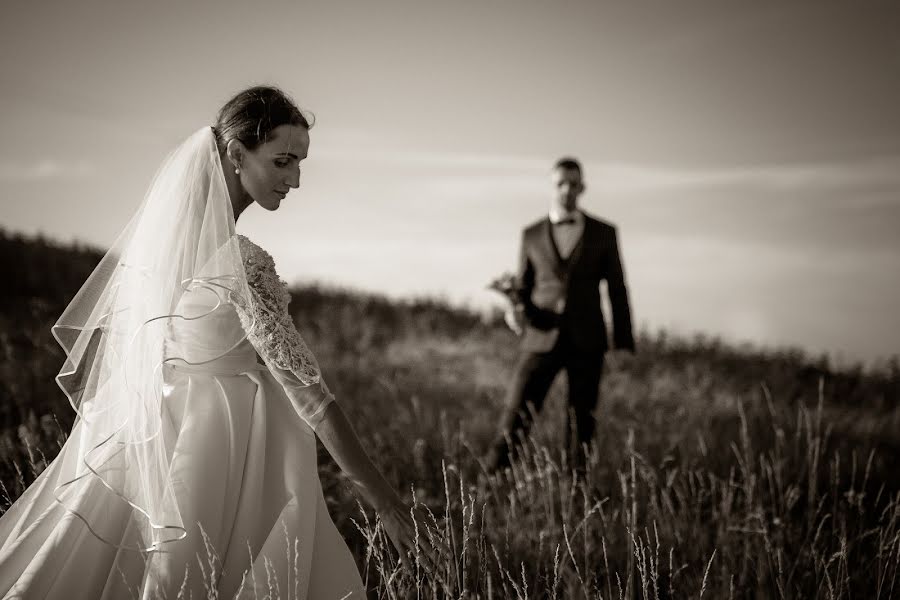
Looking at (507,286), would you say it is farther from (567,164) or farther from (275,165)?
(275,165)

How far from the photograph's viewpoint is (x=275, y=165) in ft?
6.66

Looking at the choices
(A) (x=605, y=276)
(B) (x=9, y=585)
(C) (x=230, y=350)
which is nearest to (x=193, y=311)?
(C) (x=230, y=350)

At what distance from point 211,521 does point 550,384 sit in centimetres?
314

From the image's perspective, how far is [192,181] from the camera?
6.76 ft

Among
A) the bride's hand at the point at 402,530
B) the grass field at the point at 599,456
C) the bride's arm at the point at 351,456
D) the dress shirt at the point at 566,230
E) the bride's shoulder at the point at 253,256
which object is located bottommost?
the grass field at the point at 599,456

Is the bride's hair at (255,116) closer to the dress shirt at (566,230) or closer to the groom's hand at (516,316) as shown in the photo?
the groom's hand at (516,316)

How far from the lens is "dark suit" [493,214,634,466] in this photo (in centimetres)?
466

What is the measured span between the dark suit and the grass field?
33 centimetres

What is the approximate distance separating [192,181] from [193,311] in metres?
0.43

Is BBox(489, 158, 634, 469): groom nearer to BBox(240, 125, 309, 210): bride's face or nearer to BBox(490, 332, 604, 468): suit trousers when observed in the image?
BBox(490, 332, 604, 468): suit trousers

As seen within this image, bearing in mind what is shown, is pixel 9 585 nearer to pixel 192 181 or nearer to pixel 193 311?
pixel 193 311

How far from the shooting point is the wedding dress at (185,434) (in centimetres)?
183

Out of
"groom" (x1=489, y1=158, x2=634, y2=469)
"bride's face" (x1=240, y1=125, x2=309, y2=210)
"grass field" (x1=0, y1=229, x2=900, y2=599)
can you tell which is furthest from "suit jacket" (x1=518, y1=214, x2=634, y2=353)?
"bride's face" (x1=240, y1=125, x2=309, y2=210)

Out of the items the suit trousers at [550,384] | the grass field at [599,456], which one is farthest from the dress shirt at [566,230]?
the grass field at [599,456]
